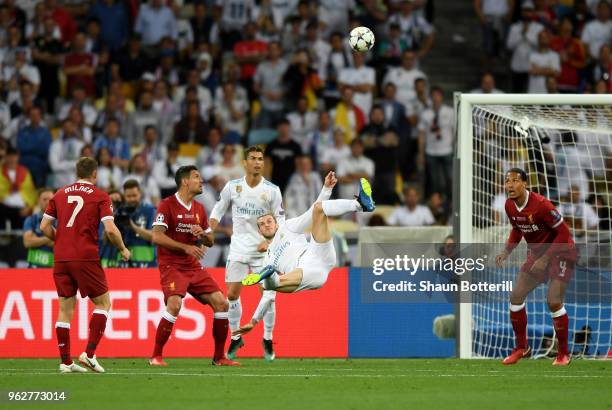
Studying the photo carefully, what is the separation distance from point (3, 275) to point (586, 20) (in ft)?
43.7

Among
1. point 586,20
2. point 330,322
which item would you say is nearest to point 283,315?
point 330,322

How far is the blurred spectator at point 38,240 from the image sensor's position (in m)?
16.5

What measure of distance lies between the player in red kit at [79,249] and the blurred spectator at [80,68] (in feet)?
33.5

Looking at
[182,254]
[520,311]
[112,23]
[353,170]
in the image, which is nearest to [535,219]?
[520,311]

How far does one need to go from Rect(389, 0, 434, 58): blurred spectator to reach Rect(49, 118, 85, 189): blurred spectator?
21.6 ft

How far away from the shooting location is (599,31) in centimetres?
2428

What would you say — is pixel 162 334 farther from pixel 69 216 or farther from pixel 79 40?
pixel 79 40

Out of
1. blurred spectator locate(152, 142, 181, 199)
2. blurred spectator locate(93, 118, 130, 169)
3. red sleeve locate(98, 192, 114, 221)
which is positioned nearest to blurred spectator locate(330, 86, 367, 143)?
blurred spectator locate(152, 142, 181, 199)

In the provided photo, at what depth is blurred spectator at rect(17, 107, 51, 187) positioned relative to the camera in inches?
838

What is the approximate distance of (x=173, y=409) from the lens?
970 cm

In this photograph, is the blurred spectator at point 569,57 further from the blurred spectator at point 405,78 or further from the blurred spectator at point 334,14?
the blurred spectator at point 334,14

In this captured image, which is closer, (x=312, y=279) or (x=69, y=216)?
(x=69, y=216)

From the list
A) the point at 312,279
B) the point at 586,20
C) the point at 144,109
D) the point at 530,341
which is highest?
the point at 586,20

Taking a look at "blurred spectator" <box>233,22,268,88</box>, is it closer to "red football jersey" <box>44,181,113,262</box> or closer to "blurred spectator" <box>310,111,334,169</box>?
"blurred spectator" <box>310,111,334,169</box>
